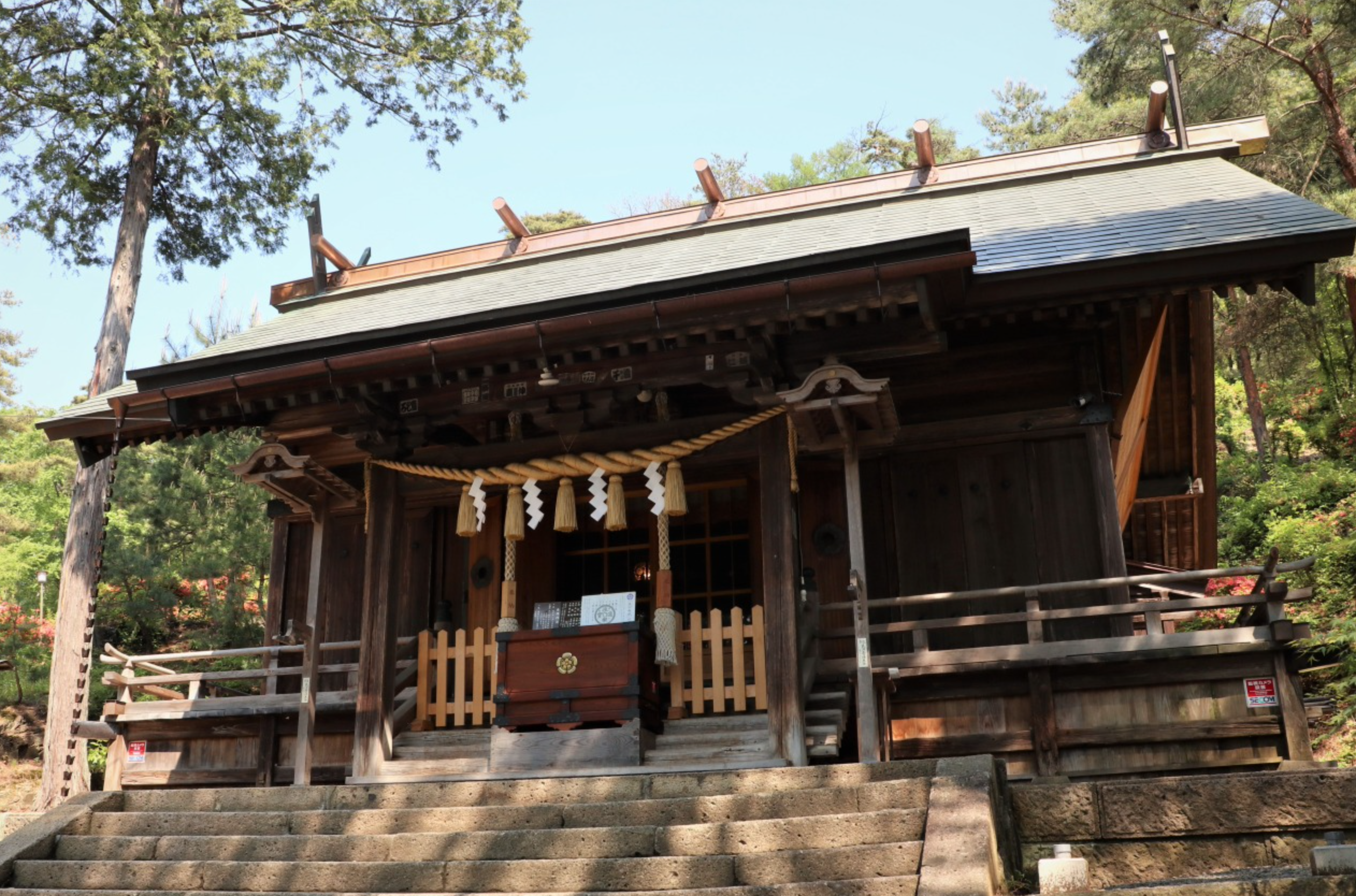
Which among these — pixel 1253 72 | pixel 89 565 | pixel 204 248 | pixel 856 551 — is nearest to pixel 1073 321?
pixel 856 551

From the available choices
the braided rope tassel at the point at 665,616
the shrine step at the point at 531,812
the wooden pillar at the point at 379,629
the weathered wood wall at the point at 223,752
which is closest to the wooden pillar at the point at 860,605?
the shrine step at the point at 531,812

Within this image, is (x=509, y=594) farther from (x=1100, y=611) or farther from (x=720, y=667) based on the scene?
(x=1100, y=611)

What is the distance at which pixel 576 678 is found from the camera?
8.10 meters

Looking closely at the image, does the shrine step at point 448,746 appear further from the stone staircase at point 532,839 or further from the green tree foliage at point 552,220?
the green tree foliage at point 552,220

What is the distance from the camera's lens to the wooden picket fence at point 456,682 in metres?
8.82

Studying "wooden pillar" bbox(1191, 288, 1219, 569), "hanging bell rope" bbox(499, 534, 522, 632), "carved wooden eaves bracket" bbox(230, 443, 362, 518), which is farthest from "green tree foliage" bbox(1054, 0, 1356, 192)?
"carved wooden eaves bracket" bbox(230, 443, 362, 518)

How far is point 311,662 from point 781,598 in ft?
12.0

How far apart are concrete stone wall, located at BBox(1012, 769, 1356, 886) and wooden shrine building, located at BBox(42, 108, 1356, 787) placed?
144 cm

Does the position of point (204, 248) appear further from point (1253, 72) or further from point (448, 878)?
point (1253, 72)

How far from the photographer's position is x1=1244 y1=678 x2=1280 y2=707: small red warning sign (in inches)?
303

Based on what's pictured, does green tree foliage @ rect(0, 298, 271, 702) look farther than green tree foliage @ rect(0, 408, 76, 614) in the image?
No

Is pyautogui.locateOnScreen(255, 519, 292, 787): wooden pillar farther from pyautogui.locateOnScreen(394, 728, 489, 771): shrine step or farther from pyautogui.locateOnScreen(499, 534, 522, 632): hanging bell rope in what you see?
pyautogui.locateOnScreen(499, 534, 522, 632): hanging bell rope

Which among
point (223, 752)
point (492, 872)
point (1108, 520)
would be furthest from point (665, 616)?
point (223, 752)

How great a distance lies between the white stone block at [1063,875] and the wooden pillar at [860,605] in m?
1.83
